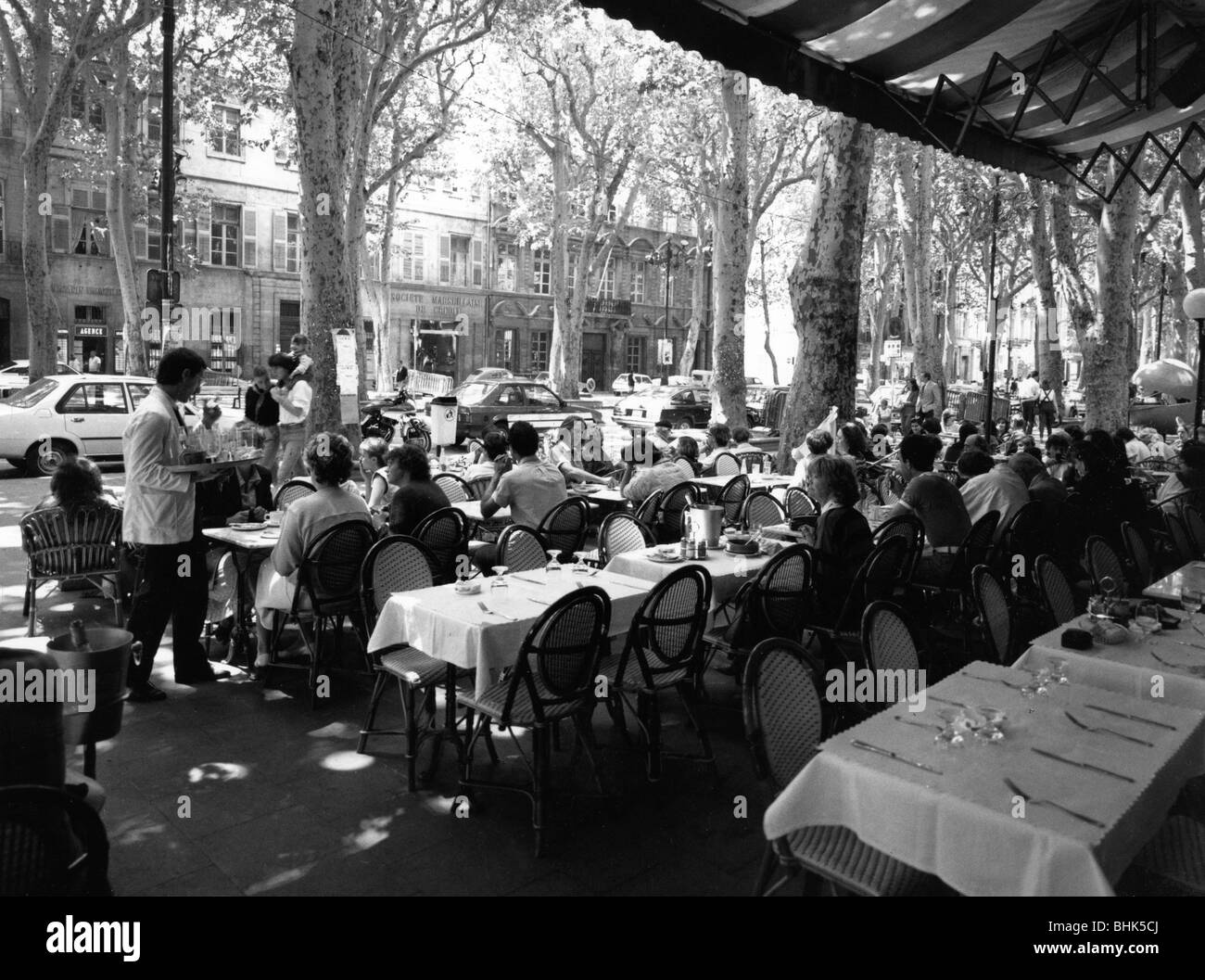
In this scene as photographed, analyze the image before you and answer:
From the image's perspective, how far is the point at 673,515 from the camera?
331 inches

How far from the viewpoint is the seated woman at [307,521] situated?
18.8 ft

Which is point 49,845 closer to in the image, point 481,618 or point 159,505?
point 481,618

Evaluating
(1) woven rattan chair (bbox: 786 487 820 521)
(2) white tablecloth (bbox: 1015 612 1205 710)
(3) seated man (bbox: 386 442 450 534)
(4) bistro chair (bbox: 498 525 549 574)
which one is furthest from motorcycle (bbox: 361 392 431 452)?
(2) white tablecloth (bbox: 1015 612 1205 710)

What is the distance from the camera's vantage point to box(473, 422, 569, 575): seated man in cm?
738

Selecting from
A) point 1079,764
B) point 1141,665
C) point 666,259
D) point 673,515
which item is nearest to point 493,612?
point 1079,764

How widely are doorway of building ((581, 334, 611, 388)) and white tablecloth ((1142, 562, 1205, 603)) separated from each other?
4476 centimetres

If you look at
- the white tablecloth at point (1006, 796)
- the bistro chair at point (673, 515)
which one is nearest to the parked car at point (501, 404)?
the bistro chair at point (673, 515)

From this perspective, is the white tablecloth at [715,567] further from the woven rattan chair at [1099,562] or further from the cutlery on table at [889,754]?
the cutlery on table at [889,754]

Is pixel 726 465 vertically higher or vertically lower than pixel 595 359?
lower

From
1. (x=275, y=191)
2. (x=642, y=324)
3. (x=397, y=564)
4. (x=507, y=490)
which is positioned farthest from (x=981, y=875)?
(x=642, y=324)

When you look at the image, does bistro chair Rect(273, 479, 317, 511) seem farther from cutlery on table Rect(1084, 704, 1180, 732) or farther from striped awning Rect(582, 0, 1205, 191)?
cutlery on table Rect(1084, 704, 1180, 732)

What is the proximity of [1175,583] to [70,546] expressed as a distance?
23.0 ft
